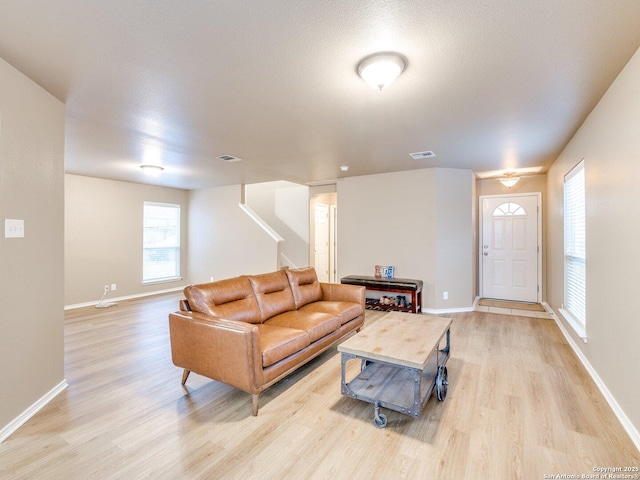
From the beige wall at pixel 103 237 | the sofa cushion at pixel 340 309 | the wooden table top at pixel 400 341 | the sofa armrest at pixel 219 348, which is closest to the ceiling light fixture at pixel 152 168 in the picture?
the beige wall at pixel 103 237

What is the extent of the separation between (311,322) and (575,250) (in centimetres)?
312

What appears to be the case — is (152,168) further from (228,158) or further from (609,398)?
(609,398)

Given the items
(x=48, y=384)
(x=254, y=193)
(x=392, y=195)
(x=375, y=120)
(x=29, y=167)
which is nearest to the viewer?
(x=29, y=167)

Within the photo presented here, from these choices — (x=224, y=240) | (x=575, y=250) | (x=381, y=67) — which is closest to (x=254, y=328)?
(x=381, y=67)

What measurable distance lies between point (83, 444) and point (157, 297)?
16.7ft

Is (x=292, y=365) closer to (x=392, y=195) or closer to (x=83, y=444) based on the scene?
(x=83, y=444)

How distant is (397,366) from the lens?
233cm

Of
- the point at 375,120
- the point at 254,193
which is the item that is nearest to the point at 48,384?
the point at 375,120

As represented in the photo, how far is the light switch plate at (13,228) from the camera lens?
6.67ft

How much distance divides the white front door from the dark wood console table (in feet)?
6.81

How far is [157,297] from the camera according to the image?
6.57m

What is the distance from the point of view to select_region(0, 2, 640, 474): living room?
2039 mm

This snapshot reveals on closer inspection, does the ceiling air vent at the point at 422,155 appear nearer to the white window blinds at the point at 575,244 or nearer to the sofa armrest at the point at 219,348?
the white window blinds at the point at 575,244

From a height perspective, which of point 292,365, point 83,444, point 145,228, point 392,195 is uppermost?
point 392,195
